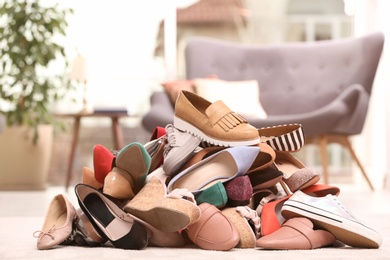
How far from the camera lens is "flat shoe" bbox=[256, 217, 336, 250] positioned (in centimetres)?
156

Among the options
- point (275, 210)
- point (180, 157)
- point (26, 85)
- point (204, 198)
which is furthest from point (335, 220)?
point (26, 85)

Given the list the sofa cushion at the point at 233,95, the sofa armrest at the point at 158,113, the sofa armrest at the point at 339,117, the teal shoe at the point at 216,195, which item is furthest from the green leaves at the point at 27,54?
the teal shoe at the point at 216,195

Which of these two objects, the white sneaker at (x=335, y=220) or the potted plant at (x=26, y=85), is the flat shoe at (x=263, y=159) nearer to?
the white sneaker at (x=335, y=220)

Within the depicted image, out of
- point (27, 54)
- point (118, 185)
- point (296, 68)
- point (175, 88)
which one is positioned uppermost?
point (27, 54)

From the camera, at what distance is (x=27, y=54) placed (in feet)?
16.3

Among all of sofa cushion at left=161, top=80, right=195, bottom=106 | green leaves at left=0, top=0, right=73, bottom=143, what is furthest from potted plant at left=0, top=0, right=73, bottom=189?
sofa cushion at left=161, top=80, right=195, bottom=106

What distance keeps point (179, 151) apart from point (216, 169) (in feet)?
0.33

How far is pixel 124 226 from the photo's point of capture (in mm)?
1591

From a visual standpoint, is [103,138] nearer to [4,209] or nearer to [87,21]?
[87,21]

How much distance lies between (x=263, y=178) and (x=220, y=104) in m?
0.21

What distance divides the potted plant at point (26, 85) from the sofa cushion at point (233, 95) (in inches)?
49.5

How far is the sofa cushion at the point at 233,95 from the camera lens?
4.16 m

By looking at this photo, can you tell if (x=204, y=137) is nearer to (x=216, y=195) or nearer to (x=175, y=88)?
(x=216, y=195)

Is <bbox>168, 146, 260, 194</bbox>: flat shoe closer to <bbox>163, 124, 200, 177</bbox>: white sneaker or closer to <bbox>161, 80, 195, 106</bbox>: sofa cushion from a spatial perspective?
<bbox>163, 124, 200, 177</bbox>: white sneaker
